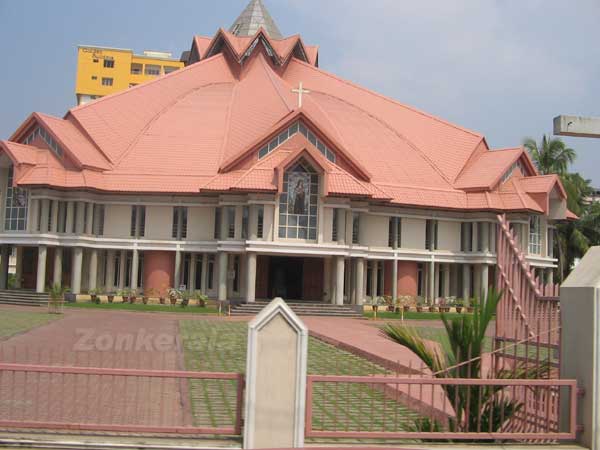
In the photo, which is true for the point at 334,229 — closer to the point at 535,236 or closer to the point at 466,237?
the point at 466,237

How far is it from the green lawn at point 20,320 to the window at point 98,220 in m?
6.87

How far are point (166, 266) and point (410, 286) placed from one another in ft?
44.2

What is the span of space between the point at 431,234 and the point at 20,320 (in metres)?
23.1

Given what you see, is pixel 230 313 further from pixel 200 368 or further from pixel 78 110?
pixel 200 368

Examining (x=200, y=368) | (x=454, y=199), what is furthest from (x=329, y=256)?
(x=200, y=368)

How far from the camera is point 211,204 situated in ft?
129

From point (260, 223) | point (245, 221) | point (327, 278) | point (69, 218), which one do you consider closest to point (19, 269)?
point (69, 218)

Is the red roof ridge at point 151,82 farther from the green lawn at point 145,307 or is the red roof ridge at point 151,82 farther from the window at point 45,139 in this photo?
the green lawn at point 145,307

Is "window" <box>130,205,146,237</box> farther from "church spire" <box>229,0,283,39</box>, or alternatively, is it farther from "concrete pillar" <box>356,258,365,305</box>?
"church spire" <box>229,0,283,39</box>

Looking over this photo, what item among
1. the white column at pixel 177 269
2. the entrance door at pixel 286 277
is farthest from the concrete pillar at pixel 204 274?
the entrance door at pixel 286 277

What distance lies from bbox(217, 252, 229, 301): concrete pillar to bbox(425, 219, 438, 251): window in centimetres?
1172

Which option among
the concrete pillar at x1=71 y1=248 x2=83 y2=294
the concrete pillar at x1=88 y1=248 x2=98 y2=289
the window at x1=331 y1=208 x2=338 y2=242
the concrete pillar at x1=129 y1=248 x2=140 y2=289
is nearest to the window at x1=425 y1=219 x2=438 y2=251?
the window at x1=331 y1=208 x2=338 y2=242

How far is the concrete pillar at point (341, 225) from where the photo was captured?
3700cm

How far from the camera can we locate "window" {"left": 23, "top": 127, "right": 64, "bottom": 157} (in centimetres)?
4003
